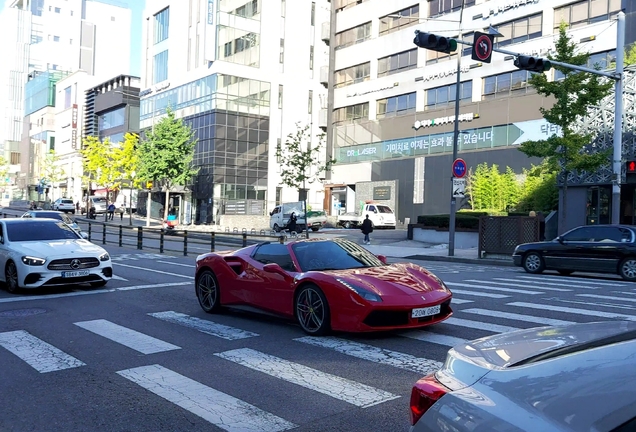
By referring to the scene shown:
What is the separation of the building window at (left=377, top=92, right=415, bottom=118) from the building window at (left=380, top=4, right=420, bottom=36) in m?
5.61

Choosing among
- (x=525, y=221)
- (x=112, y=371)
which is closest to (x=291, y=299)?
(x=112, y=371)

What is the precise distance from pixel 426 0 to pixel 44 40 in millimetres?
125461

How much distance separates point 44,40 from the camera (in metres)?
148

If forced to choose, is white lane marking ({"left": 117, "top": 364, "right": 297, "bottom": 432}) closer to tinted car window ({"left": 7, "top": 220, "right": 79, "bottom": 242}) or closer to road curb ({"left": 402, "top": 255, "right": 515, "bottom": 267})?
tinted car window ({"left": 7, "top": 220, "right": 79, "bottom": 242})

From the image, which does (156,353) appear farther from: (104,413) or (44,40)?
(44,40)

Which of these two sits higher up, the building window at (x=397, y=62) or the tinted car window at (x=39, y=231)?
the building window at (x=397, y=62)

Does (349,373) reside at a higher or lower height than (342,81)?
lower

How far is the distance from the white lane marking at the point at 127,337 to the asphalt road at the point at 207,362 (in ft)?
→ 0.05

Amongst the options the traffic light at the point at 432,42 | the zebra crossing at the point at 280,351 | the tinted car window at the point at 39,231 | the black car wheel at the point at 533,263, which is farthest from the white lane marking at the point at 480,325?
the black car wheel at the point at 533,263

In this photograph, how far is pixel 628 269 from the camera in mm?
17109

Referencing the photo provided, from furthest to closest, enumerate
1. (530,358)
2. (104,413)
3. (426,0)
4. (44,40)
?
(44,40) → (426,0) → (104,413) → (530,358)

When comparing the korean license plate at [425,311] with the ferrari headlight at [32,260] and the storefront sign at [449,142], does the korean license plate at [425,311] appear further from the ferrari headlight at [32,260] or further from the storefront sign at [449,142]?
the storefront sign at [449,142]

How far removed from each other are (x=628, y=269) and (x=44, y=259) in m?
14.6

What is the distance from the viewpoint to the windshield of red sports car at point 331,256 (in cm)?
904
